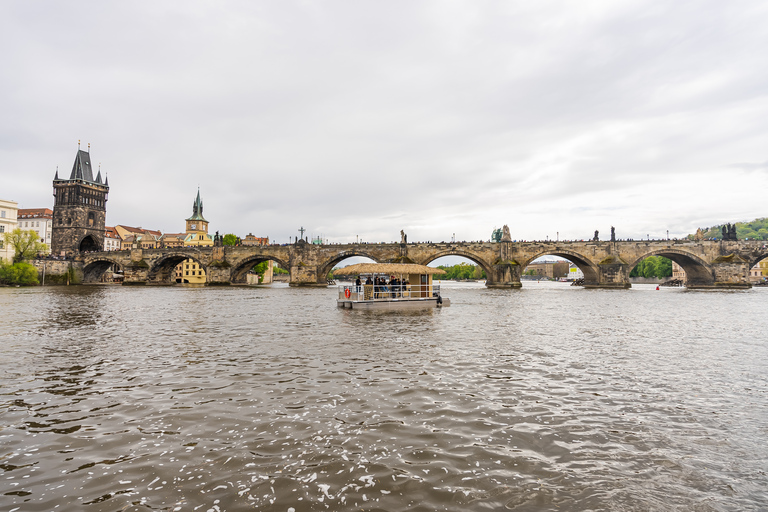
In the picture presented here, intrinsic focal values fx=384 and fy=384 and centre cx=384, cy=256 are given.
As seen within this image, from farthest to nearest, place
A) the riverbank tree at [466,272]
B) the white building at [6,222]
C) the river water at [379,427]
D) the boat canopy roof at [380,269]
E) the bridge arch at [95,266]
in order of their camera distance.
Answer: the riverbank tree at [466,272]
the bridge arch at [95,266]
the white building at [6,222]
the boat canopy roof at [380,269]
the river water at [379,427]

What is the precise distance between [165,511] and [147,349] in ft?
31.5

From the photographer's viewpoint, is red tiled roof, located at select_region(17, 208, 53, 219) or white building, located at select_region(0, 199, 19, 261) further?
red tiled roof, located at select_region(17, 208, 53, 219)

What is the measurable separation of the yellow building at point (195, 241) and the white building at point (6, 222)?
30016 millimetres

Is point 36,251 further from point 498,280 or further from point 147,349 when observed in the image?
point 498,280

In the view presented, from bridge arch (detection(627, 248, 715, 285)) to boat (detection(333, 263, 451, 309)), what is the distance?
4405cm

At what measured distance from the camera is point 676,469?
187 inches

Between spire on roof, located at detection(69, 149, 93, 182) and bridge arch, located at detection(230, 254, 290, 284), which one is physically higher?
spire on roof, located at detection(69, 149, 93, 182)

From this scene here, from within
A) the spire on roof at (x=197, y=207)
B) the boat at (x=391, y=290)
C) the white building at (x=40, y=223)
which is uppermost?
the spire on roof at (x=197, y=207)

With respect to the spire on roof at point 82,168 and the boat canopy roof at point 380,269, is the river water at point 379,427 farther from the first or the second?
the spire on roof at point 82,168

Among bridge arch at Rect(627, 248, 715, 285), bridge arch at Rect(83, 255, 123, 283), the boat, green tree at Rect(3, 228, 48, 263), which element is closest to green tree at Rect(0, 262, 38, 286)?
green tree at Rect(3, 228, 48, 263)

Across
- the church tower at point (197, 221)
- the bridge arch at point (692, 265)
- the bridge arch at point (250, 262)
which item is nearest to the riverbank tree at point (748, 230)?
the bridge arch at point (692, 265)

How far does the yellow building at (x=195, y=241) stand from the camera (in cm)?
10225

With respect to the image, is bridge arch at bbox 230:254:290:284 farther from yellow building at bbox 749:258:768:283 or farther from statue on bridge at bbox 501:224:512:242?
yellow building at bbox 749:258:768:283

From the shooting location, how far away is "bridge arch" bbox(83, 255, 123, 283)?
75.8 metres
